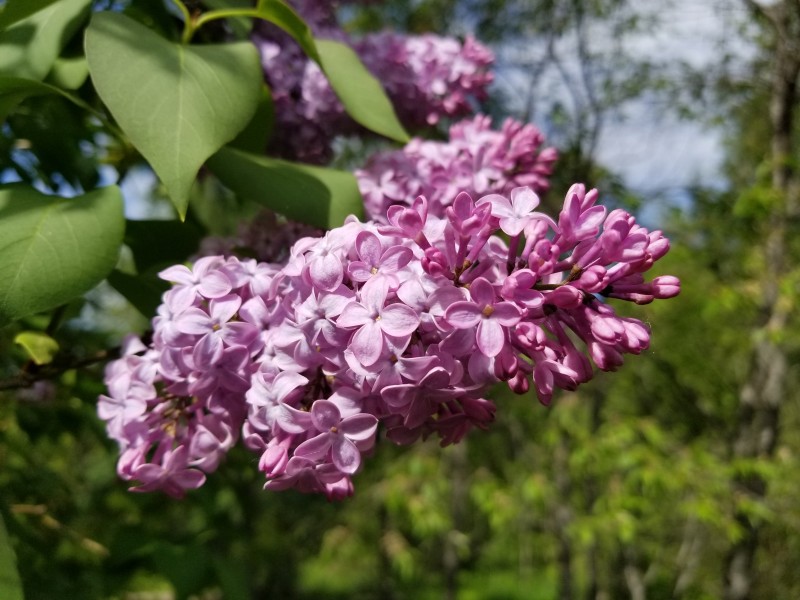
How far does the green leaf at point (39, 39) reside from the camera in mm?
756

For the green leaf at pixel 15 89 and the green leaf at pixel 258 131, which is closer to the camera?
the green leaf at pixel 15 89

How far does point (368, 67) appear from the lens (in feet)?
3.87

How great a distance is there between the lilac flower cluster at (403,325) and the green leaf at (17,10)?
0.34 m

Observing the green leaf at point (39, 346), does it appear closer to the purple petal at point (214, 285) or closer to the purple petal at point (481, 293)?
the purple petal at point (214, 285)

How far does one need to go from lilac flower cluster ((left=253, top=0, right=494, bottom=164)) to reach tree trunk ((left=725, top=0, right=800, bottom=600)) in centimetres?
197

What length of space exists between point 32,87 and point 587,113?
9.30 feet

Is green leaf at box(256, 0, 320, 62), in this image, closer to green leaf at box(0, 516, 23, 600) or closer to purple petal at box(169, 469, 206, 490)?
purple petal at box(169, 469, 206, 490)

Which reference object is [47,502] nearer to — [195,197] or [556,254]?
[195,197]

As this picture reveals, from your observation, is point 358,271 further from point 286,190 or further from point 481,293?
point 286,190

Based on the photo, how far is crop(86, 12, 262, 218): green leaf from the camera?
61cm

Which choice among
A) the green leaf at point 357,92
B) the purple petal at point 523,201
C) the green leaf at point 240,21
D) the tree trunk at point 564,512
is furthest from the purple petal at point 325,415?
the tree trunk at point 564,512

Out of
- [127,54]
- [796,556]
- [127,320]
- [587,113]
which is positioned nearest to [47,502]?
[127,54]

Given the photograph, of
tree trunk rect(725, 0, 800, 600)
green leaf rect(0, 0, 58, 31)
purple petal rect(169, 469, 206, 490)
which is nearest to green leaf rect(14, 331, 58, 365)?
purple petal rect(169, 469, 206, 490)

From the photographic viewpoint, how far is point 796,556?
624 cm
